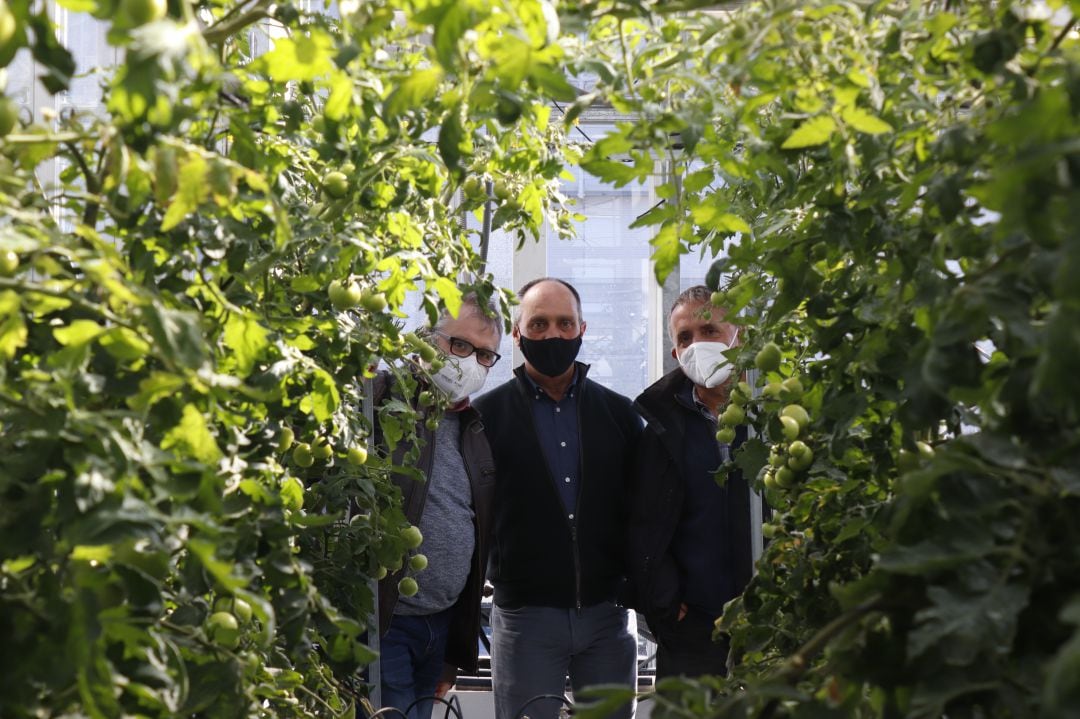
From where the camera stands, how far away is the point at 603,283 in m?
4.74

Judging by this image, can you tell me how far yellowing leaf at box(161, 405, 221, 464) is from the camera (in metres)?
0.92

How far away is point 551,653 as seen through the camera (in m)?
3.08

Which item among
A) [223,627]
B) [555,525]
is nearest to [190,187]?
[223,627]

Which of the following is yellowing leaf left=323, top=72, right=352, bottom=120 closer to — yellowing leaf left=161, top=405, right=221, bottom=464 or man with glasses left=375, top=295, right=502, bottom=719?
yellowing leaf left=161, top=405, right=221, bottom=464

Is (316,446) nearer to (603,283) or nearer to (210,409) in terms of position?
A: (210,409)

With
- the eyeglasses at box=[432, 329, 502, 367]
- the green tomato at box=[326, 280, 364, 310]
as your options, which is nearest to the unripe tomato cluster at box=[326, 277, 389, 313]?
the green tomato at box=[326, 280, 364, 310]

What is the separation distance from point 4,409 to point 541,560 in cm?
222

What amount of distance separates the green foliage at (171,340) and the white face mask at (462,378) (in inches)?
59.0

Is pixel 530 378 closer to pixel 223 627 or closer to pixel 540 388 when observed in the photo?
pixel 540 388

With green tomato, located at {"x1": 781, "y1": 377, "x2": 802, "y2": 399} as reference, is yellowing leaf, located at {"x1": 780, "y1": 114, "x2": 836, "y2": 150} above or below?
above

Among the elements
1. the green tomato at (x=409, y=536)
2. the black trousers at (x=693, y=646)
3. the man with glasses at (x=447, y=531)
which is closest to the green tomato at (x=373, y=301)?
the green tomato at (x=409, y=536)

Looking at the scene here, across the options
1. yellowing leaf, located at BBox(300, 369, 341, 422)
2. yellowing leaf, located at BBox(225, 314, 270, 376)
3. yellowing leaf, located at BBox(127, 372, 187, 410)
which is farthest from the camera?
yellowing leaf, located at BBox(300, 369, 341, 422)

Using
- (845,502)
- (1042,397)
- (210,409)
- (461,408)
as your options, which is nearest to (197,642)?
(210,409)

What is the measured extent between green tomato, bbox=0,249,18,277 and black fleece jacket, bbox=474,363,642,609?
7.48ft
